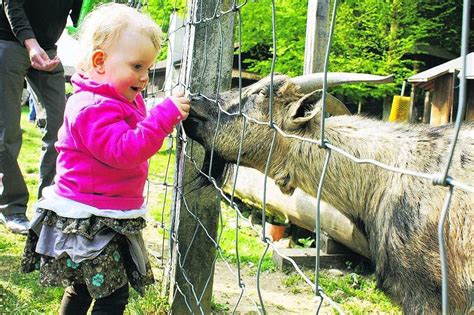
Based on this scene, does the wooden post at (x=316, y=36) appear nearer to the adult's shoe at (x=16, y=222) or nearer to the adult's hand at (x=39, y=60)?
the adult's hand at (x=39, y=60)

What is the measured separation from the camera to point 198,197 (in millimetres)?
2963

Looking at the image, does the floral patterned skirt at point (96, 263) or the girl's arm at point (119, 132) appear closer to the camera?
the girl's arm at point (119, 132)

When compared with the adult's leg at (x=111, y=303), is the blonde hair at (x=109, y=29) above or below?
above

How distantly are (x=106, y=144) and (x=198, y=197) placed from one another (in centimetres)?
104

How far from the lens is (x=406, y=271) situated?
241 centimetres

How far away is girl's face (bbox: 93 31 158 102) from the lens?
2092 mm

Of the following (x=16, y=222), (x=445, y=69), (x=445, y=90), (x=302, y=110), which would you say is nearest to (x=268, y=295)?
(x=302, y=110)

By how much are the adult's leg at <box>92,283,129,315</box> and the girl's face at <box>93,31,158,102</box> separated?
2.53 feet

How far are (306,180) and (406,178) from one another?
2.17 feet

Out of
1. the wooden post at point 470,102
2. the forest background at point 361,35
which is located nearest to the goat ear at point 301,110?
the wooden post at point 470,102

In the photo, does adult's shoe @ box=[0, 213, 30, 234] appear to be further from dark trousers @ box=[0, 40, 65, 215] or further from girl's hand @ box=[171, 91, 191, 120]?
girl's hand @ box=[171, 91, 191, 120]

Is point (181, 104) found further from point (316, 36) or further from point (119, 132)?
point (316, 36)

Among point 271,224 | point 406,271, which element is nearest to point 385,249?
point 406,271

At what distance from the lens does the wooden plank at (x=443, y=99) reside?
6.45 meters
